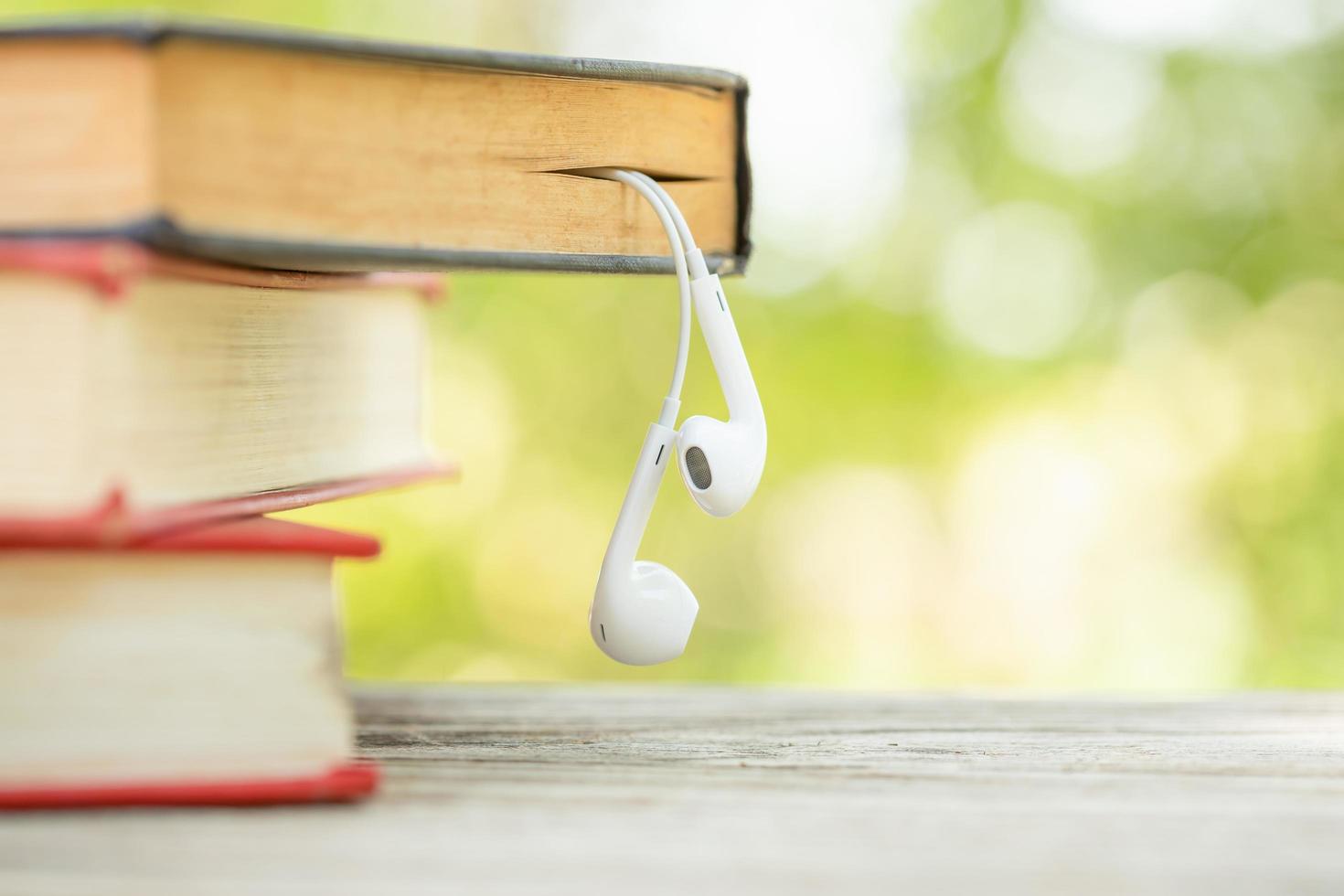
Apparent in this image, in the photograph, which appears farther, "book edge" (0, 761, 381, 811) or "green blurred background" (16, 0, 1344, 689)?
"green blurred background" (16, 0, 1344, 689)

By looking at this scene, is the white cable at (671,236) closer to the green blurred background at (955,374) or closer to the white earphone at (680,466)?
the white earphone at (680,466)

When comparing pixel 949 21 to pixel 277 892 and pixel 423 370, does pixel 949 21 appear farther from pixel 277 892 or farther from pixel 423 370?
pixel 277 892

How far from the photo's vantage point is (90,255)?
59cm

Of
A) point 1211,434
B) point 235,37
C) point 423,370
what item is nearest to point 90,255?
point 235,37

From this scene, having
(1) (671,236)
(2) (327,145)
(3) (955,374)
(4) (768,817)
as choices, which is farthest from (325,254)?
(3) (955,374)

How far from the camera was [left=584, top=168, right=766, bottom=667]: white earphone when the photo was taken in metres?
0.71

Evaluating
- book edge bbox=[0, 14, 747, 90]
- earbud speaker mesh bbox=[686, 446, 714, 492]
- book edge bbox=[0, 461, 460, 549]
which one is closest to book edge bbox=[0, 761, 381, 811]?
book edge bbox=[0, 461, 460, 549]

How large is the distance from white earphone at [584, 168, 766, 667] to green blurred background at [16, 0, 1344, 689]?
1.52 m

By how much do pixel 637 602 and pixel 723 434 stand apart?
10cm

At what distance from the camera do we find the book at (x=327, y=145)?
1.94ft

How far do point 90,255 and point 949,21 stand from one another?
201 centimetres

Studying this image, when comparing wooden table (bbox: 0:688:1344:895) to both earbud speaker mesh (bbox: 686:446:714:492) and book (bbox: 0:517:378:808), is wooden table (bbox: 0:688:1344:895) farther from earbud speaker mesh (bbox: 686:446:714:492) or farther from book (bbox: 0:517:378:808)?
earbud speaker mesh (bbox: 686:446:714:492)

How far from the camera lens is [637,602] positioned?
2.39 ft

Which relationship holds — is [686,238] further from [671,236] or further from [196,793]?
[196,793]
